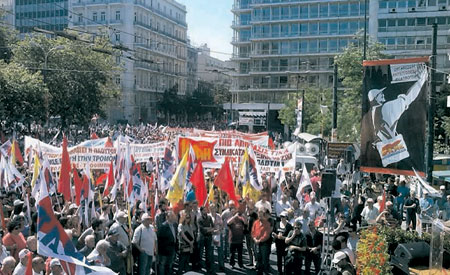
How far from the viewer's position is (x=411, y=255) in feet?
32.4

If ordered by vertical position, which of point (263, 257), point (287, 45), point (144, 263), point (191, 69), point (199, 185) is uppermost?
point (287, 45)

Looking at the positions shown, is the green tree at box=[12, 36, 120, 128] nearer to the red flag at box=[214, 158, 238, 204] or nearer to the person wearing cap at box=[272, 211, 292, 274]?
the red flag at box=[214, 158, 238, 204]

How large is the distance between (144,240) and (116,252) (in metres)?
0.90

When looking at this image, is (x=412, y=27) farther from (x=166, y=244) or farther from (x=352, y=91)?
(x=166, y=244)

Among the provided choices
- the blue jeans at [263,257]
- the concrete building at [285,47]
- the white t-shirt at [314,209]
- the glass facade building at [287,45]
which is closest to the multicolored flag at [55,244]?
the blue jeans at [263,257]

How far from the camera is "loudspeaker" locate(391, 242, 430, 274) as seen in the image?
9.49m

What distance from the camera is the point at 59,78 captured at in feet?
140

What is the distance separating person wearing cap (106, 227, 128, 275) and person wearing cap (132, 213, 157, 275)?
1.98ft

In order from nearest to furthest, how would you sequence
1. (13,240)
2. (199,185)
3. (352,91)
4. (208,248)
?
(13,240)
(208,248)
(199,185)
(352,91)

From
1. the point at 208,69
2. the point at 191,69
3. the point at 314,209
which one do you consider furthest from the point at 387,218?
the point at 208,69

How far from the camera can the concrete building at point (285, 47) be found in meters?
74.9

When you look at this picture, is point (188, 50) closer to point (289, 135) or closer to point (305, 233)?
point (289, 135)

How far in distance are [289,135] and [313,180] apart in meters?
56.3

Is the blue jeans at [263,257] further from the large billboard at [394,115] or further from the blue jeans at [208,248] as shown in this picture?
the large billboard at [394,115]
